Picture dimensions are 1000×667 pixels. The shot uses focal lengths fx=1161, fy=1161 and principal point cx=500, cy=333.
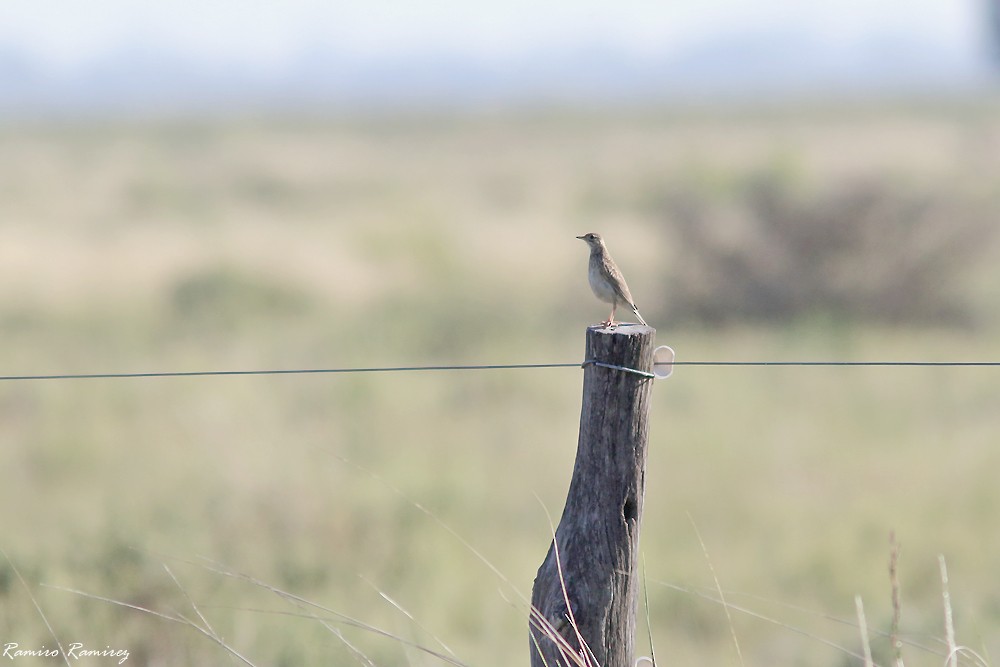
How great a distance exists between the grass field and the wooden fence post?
0.19 meters

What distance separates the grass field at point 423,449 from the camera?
676 cm

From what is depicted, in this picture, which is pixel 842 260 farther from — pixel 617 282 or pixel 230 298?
pixel 617 282

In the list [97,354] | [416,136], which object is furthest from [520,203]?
[416,136]

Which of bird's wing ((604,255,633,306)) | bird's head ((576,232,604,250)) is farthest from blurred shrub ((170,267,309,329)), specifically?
bird's wing ((604,255,633,306))

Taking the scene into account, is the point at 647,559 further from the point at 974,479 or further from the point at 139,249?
the point at 139,249

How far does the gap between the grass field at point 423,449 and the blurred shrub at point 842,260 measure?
385 mm

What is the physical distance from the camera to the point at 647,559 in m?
8.29

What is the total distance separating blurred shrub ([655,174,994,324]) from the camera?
1733 centimetres

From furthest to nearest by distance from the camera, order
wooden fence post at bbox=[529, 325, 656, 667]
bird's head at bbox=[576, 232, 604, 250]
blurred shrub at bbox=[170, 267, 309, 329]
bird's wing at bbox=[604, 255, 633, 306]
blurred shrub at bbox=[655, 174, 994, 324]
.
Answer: blurred shrub at bbox=[655, 174, 994, 324]
blurred shrub at bbox=[170, 267, 309, 329]
bird's head at bbox=[576, 232, 604, 250]
bird's wing at bbox=[604, 255, 633, 306]
wooden fence post at bbox=[529, 325, 656, 667]

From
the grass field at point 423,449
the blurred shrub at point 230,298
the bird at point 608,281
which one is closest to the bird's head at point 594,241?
Answer: the bird at point 608,281

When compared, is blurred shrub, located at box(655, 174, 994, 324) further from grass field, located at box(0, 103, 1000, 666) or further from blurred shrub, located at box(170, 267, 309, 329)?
blurred shrub, located at box(170, 267, 309, 329)

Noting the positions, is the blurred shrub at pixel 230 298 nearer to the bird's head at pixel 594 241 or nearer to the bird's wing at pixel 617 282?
the bird's head at pixel 594 241

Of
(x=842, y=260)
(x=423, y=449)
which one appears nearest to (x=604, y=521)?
(x=423, y=449)

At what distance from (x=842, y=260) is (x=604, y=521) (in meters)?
15.3
